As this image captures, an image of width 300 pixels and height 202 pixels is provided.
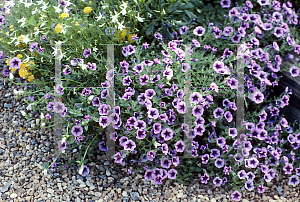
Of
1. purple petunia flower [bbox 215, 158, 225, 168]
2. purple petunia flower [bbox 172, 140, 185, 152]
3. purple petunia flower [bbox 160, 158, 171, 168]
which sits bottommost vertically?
purple petunia flower [bbox 215, 158, 225, 168]

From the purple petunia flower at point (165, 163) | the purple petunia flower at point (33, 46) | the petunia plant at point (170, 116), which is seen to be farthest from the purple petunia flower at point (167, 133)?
the purple petunia flower at point (33, 46)

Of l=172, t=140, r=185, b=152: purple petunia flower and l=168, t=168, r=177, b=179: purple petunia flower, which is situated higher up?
l=172, t=140, r=185, b=152: purple petunia flower

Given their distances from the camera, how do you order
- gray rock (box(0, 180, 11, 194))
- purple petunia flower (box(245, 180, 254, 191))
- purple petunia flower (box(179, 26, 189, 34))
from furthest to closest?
purple petunia flower (box(179, 26, 189, 34)), purple petunia flower (box(245, 180, 254, 191)), gray rock (box(0, 180, 11, 194))

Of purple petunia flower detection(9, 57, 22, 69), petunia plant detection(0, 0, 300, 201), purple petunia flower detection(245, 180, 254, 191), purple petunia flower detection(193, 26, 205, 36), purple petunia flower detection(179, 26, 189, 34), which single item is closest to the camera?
petunia plant detection(0, 0, 300, 201)

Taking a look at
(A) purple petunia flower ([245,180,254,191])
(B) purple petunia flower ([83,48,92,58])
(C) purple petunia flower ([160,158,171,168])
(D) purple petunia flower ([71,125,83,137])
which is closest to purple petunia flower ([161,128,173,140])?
(C) purple petunia flower ([160,158,171,168])

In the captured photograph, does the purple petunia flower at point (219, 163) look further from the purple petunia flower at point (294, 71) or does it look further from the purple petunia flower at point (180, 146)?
the purple petunia flower at point (294, 71)

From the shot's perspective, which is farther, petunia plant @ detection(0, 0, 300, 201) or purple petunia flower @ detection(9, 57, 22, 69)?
purple petunia flower @ detection(9, 57, 22, 69)

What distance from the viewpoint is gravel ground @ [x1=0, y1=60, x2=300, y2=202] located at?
7.77 feet

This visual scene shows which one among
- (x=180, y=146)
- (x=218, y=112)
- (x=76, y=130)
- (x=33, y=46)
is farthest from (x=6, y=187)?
(x=218, y=112)

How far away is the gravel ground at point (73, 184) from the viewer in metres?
2.37

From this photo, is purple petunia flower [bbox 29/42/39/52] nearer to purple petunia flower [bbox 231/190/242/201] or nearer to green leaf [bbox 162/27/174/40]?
green leaf [bbox 162/27/174/40]

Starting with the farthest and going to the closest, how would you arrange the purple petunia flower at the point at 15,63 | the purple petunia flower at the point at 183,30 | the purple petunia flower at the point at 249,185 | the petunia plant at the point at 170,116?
the purple petunia flower at the point at 183,30 → the purple petunia flower at the point at 15,63 → the purple petunia flower at the point at 249,185 → the petunia plant at the point at 170,116

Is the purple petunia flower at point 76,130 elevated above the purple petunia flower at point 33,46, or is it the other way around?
the purple petunia flower at point 33,46

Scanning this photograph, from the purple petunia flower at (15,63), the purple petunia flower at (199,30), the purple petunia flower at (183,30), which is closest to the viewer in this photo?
the purple petunia flower at (15,63)
